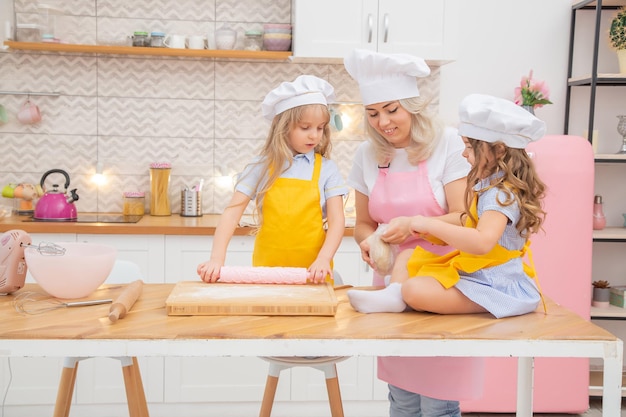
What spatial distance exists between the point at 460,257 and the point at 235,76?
2377mm

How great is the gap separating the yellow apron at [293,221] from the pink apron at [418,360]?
0.60ft

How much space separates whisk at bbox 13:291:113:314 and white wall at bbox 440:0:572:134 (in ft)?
8.26

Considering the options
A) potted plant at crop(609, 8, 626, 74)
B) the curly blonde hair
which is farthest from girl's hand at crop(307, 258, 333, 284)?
potted plant at crop(609, 8, 626, 74)

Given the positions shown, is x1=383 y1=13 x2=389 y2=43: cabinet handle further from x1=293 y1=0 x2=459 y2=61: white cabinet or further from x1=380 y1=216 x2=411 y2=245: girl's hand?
x1=380 y1=216 x2=411 y2=245: girl's hand

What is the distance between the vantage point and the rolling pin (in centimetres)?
154

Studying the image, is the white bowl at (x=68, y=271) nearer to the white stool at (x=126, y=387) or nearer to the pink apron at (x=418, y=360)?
the white stool at (x=126, y=387)

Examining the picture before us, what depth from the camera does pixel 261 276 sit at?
1.81 m

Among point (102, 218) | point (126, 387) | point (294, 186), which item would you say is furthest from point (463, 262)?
point (102, 218)

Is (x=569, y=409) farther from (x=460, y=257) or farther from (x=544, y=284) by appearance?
(x=460, y=257)

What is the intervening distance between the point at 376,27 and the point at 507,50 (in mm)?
822

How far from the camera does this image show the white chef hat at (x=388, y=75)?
195 cm

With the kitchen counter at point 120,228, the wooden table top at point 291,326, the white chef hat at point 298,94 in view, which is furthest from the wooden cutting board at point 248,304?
the kitchen counter at point 120,228

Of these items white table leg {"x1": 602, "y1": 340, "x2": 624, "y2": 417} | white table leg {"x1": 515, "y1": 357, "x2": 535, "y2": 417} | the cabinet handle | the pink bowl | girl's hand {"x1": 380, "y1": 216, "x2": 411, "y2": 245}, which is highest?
the cabinet handle

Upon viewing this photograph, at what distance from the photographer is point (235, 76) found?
3789 mm
